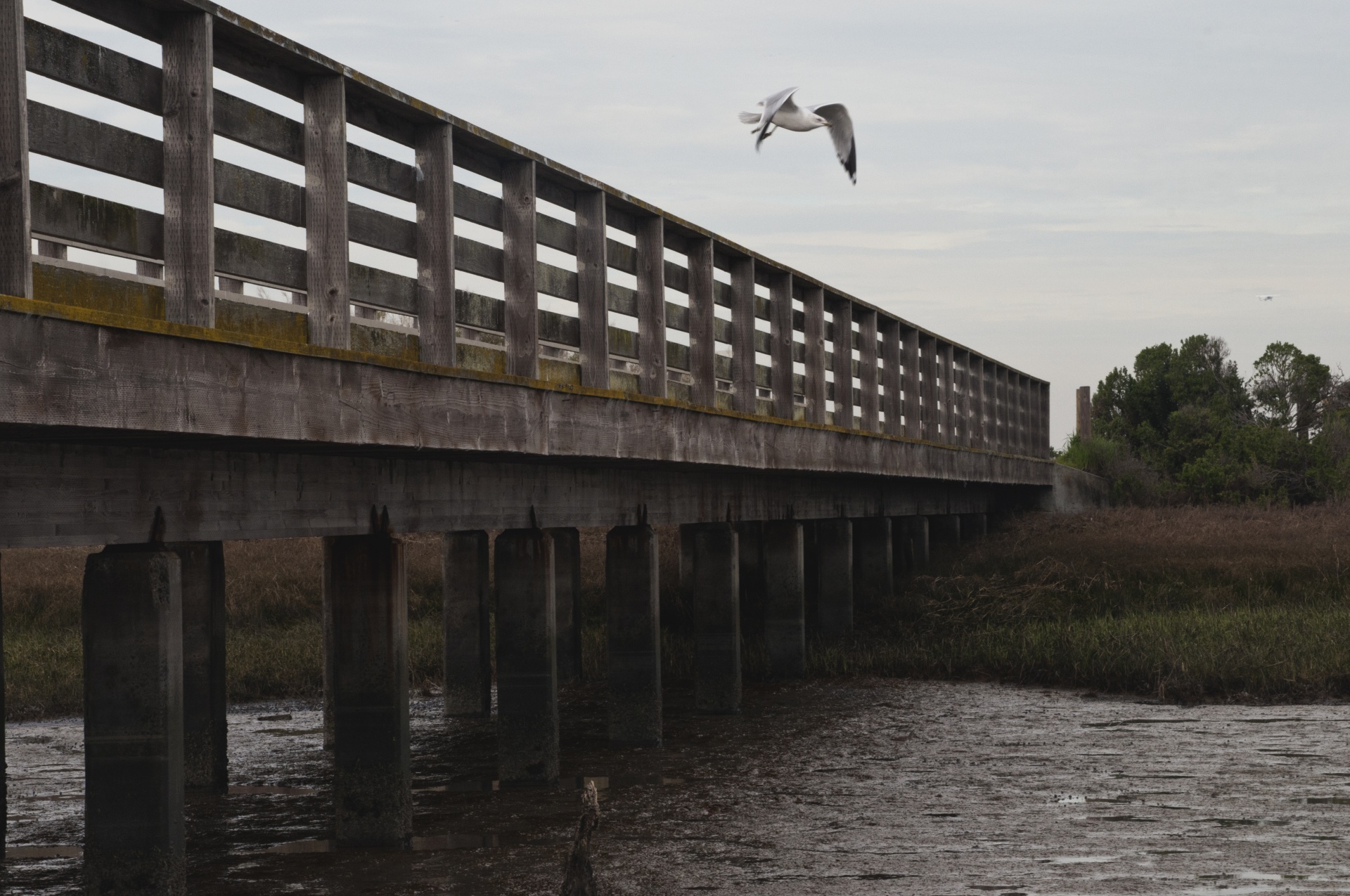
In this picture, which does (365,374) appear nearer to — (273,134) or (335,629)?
(273,134)

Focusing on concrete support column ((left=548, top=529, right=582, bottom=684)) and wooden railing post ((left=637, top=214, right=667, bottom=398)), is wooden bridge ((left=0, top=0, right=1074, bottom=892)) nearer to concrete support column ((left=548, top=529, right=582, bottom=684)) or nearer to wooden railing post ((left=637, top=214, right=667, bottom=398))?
wooden railing post ((left=637, top=214, right=667, bottom=398))

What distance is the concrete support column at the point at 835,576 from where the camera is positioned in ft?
71.4

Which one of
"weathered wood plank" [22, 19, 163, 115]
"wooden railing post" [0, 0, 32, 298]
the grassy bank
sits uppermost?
"weathered wood plank" [22, 19, 163, 115]

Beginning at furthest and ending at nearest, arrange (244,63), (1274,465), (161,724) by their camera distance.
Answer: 1. (1274,465)
2. (244,63)
3. (161,724)

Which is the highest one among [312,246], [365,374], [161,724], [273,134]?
[273,134]

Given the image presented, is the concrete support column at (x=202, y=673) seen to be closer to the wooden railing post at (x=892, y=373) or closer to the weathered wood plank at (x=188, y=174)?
Answer: the weathered wood plank at (x=188, y=174)

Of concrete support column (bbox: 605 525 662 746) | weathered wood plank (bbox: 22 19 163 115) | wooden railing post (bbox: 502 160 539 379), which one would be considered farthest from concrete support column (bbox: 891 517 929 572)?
weathered wood plank (bbox: 22 19 163 115)

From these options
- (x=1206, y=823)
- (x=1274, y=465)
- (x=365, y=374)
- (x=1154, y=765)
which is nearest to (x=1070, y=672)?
(x=1154, y=765)

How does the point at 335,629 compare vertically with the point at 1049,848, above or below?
above

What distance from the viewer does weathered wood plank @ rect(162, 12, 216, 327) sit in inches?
283

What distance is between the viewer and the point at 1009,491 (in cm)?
3475

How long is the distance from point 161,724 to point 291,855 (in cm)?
321

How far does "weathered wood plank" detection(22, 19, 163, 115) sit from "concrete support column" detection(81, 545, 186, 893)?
2099 millimetres

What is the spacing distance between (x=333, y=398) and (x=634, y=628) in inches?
257
